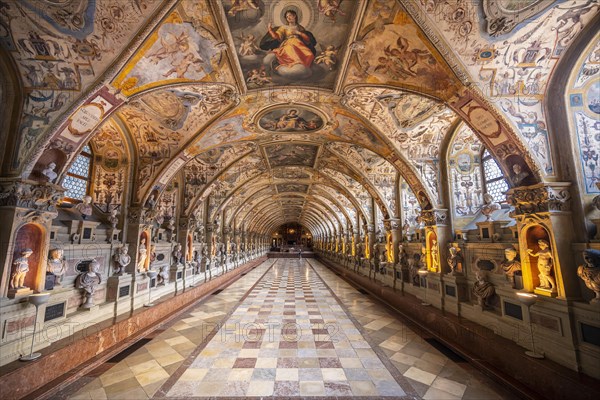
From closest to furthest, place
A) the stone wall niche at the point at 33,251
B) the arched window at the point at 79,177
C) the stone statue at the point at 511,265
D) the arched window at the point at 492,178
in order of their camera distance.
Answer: the stone wall niche at the point at 33,251 → the stone statue at the point at 511,265 → the arched window at the point at 79,177 → the arched window at the point at 492,178

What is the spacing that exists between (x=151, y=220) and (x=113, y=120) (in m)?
3.67

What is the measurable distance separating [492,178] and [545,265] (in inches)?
177

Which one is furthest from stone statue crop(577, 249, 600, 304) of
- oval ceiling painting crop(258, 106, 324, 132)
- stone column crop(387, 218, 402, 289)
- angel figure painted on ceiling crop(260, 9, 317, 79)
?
stone column crop(387, 218, 402, 289)

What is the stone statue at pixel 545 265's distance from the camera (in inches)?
193

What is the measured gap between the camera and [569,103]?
5.08m

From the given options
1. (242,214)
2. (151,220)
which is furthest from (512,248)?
(242,214)

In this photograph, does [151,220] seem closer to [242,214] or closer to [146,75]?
[146,75]

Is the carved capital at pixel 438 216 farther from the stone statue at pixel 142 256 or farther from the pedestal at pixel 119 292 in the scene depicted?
the pedestal at pixel 119 292

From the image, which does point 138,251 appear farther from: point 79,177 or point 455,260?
point 455,260

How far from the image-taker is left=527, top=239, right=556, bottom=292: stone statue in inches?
193

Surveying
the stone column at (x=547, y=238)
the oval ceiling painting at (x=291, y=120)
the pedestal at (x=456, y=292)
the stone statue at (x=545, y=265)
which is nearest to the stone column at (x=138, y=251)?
the oval ceiling painting at (x=291, y=120)

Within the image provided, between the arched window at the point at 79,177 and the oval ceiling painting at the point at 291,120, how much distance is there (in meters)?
6.01

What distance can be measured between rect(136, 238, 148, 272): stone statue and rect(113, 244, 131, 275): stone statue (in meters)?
0.59

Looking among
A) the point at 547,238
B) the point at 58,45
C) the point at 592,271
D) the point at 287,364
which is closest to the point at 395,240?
the point at 547,238
